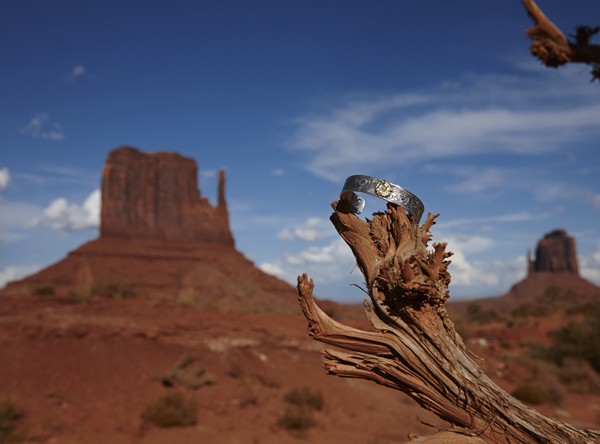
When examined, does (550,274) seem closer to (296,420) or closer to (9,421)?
(296,420)

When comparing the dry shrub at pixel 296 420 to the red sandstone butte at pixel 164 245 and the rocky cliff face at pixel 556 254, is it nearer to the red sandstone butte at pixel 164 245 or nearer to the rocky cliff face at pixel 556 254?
the red sandstone butte at pixel 164 245

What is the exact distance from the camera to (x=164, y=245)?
73562 mm

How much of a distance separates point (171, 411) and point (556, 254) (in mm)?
115666

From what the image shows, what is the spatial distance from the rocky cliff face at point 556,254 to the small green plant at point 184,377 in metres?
111

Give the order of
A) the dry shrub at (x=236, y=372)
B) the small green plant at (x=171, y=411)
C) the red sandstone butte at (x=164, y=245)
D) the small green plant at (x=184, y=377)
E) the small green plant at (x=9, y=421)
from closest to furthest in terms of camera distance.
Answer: the small green plant at (x=9, y=421) → the small green plant at (x=171, y=411) → the small green plant at (x=184, y=377) → the dry shrub at (x=236, y=372) → the red sandstone butte at (x=164, y=245)

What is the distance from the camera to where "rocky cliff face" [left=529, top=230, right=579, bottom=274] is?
103 meters

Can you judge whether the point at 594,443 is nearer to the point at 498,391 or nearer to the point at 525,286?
the point at 498,391

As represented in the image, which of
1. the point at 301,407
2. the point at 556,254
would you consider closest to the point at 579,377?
the point at 301,407

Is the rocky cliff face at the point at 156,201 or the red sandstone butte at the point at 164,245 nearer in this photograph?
the red sandstone butte at the point at 164,245

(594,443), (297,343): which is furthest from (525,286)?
(594,443)

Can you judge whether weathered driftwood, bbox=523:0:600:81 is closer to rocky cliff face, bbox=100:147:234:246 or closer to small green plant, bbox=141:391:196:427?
small green plant, bbox=141:391:196:427

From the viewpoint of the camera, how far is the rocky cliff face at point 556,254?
103 meters

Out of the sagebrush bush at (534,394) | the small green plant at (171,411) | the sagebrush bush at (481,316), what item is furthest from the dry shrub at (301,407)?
the sagebrush bush at (481,316)

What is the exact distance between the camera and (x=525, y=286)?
10394cm
